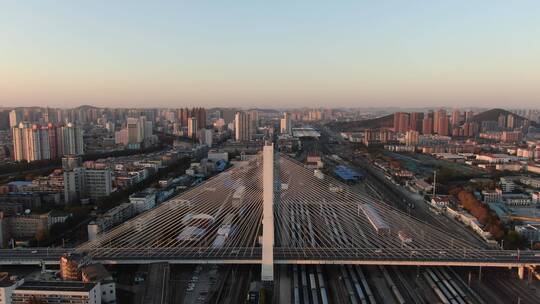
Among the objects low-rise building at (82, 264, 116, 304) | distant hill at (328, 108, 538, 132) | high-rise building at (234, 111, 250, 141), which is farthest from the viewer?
distant hill at (328, 108, 538, 132)

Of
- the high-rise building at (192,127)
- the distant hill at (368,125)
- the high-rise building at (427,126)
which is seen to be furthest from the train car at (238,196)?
the distant hill at (368,125)

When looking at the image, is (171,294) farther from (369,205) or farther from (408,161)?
(408,161)

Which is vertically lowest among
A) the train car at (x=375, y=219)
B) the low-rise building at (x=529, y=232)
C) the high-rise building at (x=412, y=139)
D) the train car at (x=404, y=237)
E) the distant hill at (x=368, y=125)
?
the low-rise building at (x=529, y=232)

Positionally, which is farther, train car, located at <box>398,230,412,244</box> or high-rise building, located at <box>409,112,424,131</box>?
high-rise building, located at <box>409,112,424,131</box>

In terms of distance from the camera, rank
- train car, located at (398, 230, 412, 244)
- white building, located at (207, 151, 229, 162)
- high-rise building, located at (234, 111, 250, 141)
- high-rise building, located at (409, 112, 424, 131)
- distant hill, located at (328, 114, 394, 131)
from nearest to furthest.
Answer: train car, located at (398, 230, 412, 244)
white building, located at (207, 151, 229, 162)
high-rise building, located at (234, 111, 250, 141)
high-rise building, located at (409, 112, 424, 131)
distant hill, located at (328, 114, 394, 131)

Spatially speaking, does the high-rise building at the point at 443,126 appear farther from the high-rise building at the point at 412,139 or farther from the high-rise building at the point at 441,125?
the high-rise building at the point at 412,139

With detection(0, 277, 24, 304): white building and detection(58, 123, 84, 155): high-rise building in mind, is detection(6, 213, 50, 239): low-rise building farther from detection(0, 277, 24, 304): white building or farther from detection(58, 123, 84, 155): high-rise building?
detection(58, 123, 84, 155): high-rise building

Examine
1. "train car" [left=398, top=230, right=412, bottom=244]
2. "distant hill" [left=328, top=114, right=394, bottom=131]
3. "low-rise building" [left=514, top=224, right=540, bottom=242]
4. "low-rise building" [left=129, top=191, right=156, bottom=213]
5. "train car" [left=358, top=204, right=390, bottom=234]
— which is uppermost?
"distant hill" [left=328, top=114, right=394, bottom=131]

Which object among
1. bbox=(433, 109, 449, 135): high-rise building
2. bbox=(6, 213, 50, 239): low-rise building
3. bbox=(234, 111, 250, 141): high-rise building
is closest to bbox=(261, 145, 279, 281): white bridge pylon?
bbox=(6, 213, 50, 239): low-rise building
